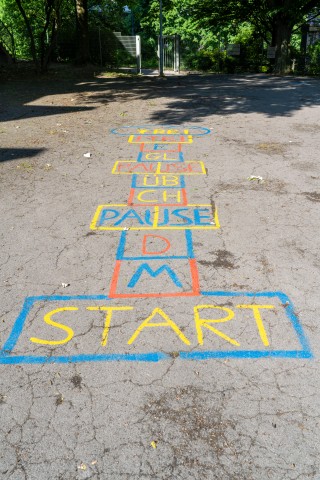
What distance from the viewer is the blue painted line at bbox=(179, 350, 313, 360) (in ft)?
11.7

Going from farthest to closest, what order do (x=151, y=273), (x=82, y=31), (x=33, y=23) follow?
(x=33, y=23) → (x=82, y=31) → (x=151, y=273)

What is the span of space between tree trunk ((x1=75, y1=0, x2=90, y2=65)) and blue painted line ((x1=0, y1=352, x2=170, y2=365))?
22.4m

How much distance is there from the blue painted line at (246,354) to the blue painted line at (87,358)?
0.72 ft

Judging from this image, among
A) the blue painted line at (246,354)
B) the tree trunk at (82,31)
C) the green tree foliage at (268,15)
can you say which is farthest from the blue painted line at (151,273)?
the tree trunk at (82,31)

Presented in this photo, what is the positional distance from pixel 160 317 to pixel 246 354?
909mm

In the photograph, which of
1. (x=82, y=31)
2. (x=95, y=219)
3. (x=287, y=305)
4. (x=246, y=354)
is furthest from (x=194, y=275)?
(x=82, y=31)

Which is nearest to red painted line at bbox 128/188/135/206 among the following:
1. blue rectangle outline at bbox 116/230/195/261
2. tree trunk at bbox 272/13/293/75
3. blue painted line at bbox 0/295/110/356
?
blue rectangle outline at bbox 116/230/195/261

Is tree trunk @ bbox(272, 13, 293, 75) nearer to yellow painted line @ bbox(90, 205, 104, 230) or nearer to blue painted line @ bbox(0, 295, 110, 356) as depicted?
yellow painted line @ bbox(90, 205, 104, 230)

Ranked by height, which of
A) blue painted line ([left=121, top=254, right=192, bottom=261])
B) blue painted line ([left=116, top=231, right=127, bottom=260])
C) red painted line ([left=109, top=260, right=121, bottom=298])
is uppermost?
blue painted line ([left=116, top=231, right=127, bottom=260])

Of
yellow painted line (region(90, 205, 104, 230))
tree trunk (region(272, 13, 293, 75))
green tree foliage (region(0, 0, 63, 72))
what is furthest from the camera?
tree trunk (region(272, 13, 293, 75))

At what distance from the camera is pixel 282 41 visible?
2161 cm

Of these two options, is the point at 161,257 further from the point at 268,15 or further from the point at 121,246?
the point at 268,15

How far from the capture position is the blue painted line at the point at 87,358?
3.53 metres

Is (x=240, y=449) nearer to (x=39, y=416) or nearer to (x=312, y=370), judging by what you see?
(x=312, y=370)
